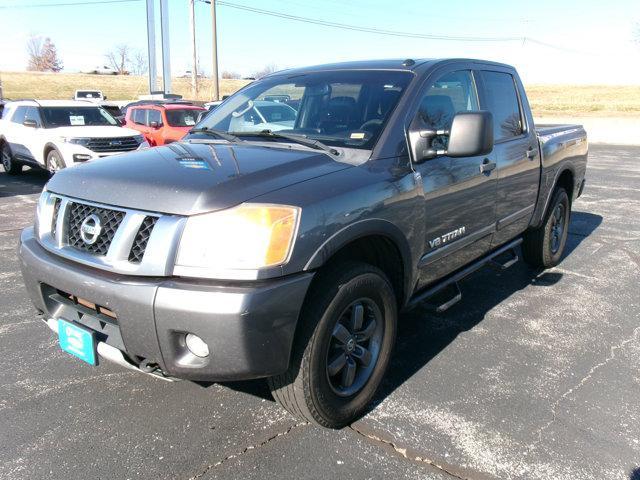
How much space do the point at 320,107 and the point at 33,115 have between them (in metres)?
9.51

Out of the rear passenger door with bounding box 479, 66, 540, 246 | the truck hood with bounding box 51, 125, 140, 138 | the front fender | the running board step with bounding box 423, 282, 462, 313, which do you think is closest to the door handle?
the rear passenger door with bounding box 479, 66, 540, 246

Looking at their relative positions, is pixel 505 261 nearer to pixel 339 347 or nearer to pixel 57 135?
pixel 339 347

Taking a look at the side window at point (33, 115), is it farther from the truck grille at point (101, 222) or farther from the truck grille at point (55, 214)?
the truck grille at point (101, 222)

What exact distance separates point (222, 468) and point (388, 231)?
55.4 inches

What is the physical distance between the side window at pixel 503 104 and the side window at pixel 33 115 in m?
9.32

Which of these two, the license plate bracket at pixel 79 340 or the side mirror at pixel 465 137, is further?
the side mirror at pixel 465 137

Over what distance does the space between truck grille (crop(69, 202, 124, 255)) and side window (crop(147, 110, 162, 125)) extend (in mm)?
11135

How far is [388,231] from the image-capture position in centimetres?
284

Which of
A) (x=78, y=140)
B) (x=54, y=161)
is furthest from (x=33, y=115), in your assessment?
(x=78, y=140)

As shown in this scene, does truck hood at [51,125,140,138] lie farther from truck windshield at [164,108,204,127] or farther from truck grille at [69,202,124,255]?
truck grille at [69,202,124,255]

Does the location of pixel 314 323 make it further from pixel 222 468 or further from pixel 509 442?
pixel 509 442

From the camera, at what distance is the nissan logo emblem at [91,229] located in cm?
251

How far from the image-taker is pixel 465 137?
9.93ft

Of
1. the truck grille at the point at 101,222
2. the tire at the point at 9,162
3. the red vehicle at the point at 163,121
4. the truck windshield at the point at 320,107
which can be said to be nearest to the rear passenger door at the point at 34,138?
the tire at the point at 9,162
